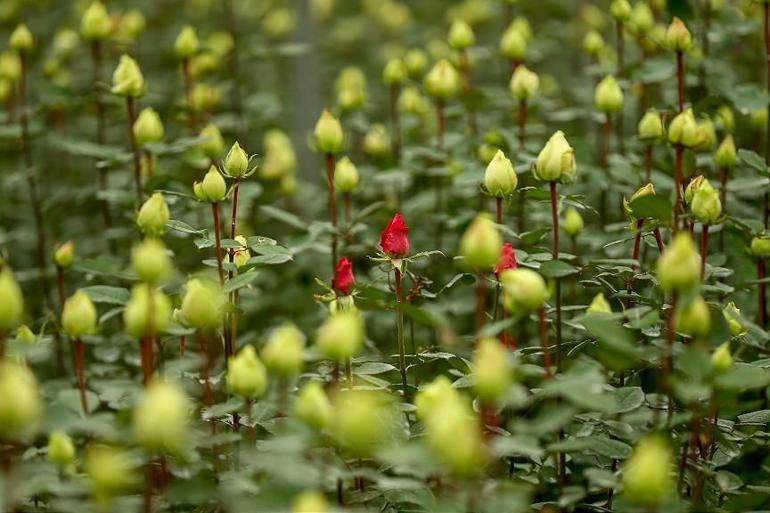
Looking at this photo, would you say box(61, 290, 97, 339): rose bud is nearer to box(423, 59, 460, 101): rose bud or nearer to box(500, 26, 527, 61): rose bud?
box(423, 59, 460, 101): rose bud

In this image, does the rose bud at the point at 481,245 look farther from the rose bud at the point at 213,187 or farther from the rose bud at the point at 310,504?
the rose bud at the point at 213,187

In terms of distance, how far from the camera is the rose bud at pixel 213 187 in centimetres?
111

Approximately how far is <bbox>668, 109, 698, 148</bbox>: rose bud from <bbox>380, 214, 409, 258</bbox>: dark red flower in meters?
0.34

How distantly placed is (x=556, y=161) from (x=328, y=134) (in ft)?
1.44

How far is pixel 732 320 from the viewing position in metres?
1.12

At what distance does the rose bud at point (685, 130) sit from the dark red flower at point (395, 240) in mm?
344

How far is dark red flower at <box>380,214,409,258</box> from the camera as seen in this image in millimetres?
1135

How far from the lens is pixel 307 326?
1.80 m

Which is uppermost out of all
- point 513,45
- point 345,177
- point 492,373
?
point 513,45

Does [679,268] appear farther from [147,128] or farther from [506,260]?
[147,128]

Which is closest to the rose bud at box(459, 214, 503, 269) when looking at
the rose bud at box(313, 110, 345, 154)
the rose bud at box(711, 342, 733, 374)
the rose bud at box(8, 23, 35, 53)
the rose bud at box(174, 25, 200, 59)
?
the rose bud at box(711, 342, 733, 374)

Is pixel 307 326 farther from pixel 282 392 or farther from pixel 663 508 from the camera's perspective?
pixel 663 508

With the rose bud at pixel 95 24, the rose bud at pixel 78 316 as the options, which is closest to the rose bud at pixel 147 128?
the rose bud at pixel 95 24

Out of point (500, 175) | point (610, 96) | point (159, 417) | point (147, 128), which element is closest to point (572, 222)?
point (610, 96)
